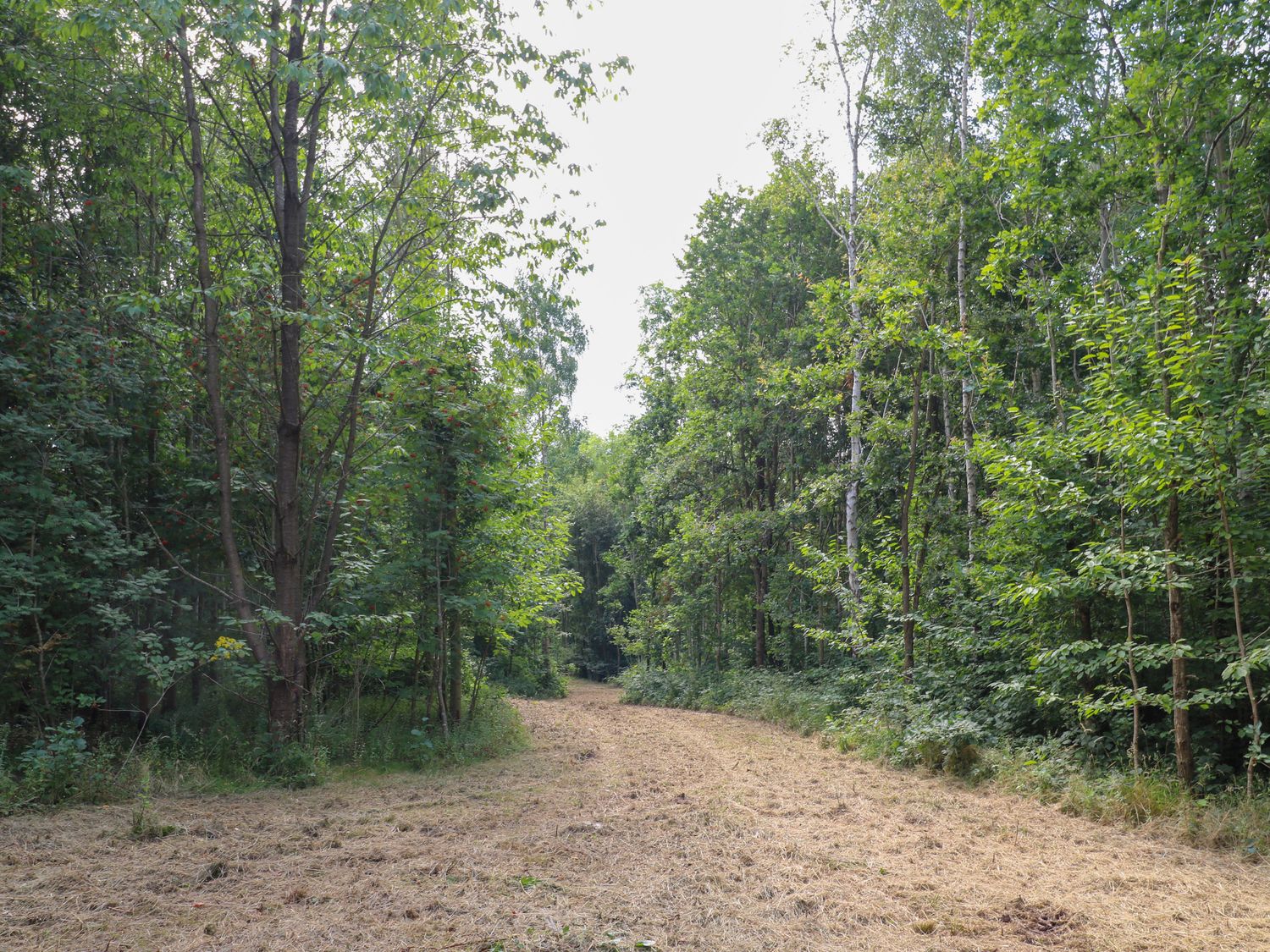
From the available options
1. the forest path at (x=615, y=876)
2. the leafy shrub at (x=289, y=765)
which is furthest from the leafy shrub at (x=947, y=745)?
the leafy shrub at (x=289, y=765)

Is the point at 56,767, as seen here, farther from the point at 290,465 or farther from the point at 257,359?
the point at 257,359

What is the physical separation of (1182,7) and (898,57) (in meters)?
9.51

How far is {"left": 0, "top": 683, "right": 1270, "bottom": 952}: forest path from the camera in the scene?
3787mm

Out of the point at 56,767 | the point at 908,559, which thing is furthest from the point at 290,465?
the point at 908,559

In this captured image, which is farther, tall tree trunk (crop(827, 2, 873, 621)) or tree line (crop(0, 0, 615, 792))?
tall tree trunk (crop(827, 2, 873, 621))

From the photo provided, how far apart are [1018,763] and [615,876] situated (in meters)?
5.05

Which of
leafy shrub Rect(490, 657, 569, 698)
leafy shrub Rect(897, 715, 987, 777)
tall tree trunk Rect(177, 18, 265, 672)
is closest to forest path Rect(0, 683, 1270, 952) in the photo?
leafy shrub Rect(897, 715, 987, 777)

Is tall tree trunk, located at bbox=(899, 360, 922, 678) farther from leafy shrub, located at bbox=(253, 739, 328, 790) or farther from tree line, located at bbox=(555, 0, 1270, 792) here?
leafy shrub, located at bbox=(253, 739, 328, 790)

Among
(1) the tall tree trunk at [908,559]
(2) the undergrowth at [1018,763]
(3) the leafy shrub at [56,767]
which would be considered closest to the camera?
(2) the undergrowth at [1018,763]

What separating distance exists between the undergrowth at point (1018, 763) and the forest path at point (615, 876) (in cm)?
34

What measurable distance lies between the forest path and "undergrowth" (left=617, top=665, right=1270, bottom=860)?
34cm

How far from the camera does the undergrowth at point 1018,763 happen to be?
5664 millimetres

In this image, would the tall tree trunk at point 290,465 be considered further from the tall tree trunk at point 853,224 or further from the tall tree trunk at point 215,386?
the tall tree trunk at point 853,224

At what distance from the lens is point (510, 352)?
11.7m
